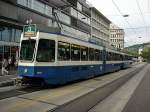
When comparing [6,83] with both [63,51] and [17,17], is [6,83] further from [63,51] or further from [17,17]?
[17,17]

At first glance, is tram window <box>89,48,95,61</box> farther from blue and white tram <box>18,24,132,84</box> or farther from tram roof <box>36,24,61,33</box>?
tram roof <box>36,24,61,33</box>

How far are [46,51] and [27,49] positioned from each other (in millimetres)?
1032

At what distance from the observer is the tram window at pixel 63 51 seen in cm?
1477

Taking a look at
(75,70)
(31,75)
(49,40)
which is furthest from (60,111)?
(75,70)

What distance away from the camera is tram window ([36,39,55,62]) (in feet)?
44.8

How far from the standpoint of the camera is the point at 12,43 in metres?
28.7

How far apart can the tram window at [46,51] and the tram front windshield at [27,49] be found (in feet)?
1.24

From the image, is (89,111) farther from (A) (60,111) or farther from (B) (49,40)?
(B) (49,40)

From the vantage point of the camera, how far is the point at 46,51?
1388 centimetres

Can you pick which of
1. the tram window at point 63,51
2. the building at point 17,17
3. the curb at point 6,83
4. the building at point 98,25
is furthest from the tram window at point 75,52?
the building at point 98,25

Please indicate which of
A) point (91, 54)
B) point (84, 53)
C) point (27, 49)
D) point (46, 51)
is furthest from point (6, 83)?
point (91, 54)

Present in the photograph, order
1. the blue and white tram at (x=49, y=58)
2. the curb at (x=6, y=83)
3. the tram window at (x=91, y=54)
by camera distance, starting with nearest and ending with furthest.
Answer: the blue and white tram at (x=49, y=58) < the curb at (x=6, y=83) < the tram window at (x=91, y=54)

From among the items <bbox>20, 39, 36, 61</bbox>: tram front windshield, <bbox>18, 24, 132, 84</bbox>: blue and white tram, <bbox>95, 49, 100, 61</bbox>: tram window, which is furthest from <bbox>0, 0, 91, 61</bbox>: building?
<bbox>20, 39, 36, 61</bbox>: tram front windshield

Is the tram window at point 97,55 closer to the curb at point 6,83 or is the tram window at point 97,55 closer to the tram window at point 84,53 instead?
the tram window at point 84,53
